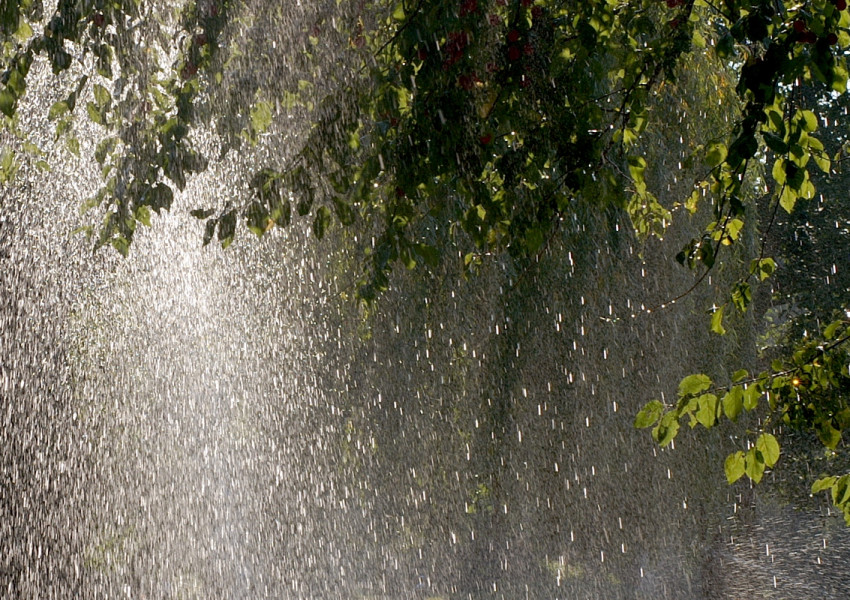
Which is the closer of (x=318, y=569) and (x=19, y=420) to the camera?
(x=19, y=420)

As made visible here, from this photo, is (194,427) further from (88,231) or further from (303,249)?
(88,231)

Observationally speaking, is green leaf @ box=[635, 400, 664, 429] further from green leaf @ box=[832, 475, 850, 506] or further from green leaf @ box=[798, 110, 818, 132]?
green leaf @ box=[798, 110, 818, 132]

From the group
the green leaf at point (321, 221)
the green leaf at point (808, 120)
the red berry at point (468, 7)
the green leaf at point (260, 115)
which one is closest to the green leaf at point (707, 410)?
the green leaf at point (808, 120)

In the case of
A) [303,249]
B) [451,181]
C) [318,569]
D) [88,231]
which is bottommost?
[318,569]

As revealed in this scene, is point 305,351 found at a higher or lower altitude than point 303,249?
lower

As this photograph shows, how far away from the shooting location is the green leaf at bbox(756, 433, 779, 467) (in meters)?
1.82

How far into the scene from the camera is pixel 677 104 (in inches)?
233

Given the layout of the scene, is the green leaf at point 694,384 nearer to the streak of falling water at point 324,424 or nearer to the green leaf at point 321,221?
the green leaf at point 321,221

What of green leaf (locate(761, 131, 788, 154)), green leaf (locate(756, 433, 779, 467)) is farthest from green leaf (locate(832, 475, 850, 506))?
green leaf (locate(761, 131, 788, 154))

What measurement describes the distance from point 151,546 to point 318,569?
5.87ft

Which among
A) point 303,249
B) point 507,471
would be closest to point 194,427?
point 303,249

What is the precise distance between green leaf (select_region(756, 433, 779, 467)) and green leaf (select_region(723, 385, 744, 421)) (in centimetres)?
8

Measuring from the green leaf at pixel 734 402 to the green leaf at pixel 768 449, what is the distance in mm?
80

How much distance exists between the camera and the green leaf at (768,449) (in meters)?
1.82
